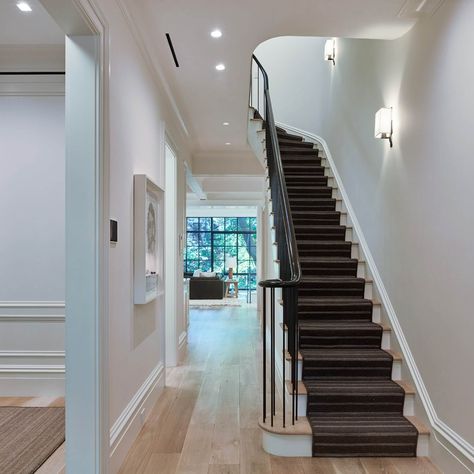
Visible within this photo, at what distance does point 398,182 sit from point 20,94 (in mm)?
3356

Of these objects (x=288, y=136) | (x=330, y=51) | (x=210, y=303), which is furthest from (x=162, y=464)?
(x=210, y=303)

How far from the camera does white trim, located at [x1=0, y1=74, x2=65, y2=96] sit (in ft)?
11.6

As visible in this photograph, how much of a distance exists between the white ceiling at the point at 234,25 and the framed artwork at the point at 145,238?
1.07 metres

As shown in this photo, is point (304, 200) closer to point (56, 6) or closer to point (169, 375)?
point (169, 375)

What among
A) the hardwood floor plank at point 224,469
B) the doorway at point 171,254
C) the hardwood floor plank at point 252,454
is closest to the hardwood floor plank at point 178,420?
the hardwood floor plank at point 224,469

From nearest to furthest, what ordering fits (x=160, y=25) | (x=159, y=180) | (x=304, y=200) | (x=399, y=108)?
(x=160, y=25), (x=399, y=108), (x=159, y=180), (x=304, y=200)

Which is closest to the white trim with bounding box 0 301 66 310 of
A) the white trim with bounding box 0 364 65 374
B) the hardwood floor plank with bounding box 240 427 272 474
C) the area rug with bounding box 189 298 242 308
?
the white trim with bounding box 0 364 65 374

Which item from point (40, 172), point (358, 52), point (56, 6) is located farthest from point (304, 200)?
point (56, 6)

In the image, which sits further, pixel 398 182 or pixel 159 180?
pixel 159 180

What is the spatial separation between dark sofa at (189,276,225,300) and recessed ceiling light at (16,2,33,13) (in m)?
9.40

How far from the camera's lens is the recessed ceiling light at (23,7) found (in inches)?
103

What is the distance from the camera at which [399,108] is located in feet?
10.5

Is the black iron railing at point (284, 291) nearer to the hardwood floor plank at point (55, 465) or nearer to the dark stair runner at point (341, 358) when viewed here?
the dark stair runner at point (341, 358)

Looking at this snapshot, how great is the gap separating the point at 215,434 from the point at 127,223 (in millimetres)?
1620
